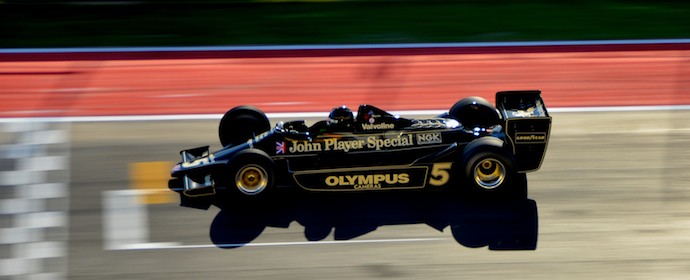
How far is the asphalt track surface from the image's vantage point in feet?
31.7

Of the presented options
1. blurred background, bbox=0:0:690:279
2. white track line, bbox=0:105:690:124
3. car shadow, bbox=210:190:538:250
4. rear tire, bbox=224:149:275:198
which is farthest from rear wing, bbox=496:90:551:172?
white track line, bbox=0:105:690:124

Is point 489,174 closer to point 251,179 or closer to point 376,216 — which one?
point 376,216

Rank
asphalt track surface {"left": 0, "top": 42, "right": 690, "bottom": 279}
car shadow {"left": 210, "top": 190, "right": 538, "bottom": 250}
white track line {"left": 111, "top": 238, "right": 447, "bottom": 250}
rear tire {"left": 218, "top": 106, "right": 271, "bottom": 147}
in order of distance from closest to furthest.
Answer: asphalt track surface {"left": 0, "top": 42, "right": 690, "bottom": 279} < white track line {"left": 111, "top": 238, "right": 447, "bottom": 250} < car shadow {"left": 210, "top": 190, "right": 538, "bottom": 250} < rear tire {"left": 218, "top": 106, "right": 271, "bottom": 147}

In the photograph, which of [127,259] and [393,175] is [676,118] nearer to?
[393,175]

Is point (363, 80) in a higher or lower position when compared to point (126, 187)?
higher

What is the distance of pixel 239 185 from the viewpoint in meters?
10.6

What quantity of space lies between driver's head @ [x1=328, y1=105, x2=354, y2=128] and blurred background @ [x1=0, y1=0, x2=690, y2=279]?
92 cm

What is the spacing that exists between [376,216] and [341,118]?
3.90 ft

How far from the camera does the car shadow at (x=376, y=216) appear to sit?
10195mm

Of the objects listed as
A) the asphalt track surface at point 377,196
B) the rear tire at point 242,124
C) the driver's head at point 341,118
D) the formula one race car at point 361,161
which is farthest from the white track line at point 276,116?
the driver's head at point 341,118

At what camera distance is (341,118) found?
35.5ft

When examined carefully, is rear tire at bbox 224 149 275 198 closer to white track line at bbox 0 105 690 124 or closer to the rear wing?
the rear wing

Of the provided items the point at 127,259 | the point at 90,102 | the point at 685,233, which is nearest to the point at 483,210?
the point at 685,233

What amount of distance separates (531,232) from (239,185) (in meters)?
3.26
